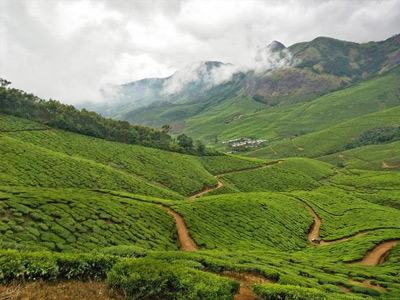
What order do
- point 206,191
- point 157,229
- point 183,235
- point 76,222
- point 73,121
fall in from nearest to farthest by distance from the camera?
1. point 76,222
2. point 157,229
3. point 183,235
4. point 206,191
5. point 73,121

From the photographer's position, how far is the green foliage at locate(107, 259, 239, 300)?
16.8m

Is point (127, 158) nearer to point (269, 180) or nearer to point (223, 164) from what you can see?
point (223, 164)

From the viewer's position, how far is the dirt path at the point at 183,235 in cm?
3983

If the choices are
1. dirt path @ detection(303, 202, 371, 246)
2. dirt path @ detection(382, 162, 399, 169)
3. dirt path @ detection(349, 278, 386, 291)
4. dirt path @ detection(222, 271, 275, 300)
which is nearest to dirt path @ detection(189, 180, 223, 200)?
dirt path @ detection(303, 202, 371, 246)

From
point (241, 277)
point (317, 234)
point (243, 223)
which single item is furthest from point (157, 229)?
point (317, 234)

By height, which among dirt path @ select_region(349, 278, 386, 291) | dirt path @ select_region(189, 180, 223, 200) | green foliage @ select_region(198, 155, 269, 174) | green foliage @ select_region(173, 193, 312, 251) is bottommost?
dirt path @ select_region(349, 278, 386, 291)

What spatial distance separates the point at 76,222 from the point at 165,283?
20235 millimetres

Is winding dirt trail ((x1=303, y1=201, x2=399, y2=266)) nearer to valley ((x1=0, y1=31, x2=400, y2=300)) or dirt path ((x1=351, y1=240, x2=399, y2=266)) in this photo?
dirt path ((x1=351, y1=240, x2=399, y2=266))

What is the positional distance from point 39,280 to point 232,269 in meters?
17.0

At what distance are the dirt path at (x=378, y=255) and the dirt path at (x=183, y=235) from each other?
85.8 feet

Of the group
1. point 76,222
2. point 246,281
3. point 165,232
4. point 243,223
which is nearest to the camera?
point 246,281

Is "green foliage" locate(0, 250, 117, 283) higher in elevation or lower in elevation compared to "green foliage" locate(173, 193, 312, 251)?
higher

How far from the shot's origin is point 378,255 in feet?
148

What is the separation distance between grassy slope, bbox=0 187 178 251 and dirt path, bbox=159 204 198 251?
3.82 ft
